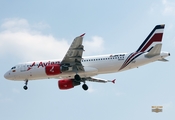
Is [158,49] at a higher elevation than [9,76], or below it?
higher

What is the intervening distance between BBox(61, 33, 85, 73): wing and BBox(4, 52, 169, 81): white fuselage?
1.98 feet

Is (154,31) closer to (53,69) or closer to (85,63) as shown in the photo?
(85,63)

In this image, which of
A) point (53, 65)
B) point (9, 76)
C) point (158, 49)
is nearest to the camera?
point (158, 49)

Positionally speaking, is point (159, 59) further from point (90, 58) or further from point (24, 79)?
point (24, 79)

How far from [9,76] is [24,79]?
6.88 ft

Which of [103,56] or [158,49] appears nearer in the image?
[158,49]

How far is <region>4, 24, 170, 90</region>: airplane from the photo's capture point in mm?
42438

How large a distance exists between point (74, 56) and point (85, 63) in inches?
77.8

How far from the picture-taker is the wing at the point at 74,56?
4228 centimetres

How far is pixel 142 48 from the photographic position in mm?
44562

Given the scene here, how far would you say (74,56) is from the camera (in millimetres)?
44250

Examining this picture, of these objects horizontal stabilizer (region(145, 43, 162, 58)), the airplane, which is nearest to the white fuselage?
the airplane

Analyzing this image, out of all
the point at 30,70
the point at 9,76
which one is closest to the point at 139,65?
the point at 30,70

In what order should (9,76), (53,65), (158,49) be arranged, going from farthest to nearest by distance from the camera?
(9,76), (53,65), (158,49)
